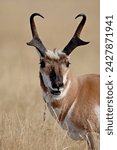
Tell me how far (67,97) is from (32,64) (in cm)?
512

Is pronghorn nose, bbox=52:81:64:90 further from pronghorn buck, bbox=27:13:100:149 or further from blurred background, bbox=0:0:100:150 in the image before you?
blurred background, bbox=0:0:100:150

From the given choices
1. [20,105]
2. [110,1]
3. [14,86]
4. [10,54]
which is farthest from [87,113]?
[10,54]

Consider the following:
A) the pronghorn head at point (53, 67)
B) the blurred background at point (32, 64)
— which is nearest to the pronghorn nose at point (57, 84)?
the pronghorn head at point (53, 67)

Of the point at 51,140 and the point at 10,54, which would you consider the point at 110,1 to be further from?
the point at 10,54

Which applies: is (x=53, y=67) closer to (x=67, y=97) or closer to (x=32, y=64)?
(x=67, y=97)

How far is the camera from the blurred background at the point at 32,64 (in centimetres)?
1092

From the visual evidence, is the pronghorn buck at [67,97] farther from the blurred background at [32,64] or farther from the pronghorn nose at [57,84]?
the blurred background at [32,64]

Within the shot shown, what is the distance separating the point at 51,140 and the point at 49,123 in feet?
2.60

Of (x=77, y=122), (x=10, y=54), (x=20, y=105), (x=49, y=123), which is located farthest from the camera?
(x=10, y=54)

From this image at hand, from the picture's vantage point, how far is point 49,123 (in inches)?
459

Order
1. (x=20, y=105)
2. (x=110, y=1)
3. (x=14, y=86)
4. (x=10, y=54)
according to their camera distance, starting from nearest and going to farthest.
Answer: (x=110, y=1) → (x=20, y=105) → (x=14, y=86) → (x=10, y=54)

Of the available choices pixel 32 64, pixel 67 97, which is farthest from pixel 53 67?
pixel 32 64

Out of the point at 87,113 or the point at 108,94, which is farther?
the point at 87,113

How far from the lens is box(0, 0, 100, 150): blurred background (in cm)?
1092
